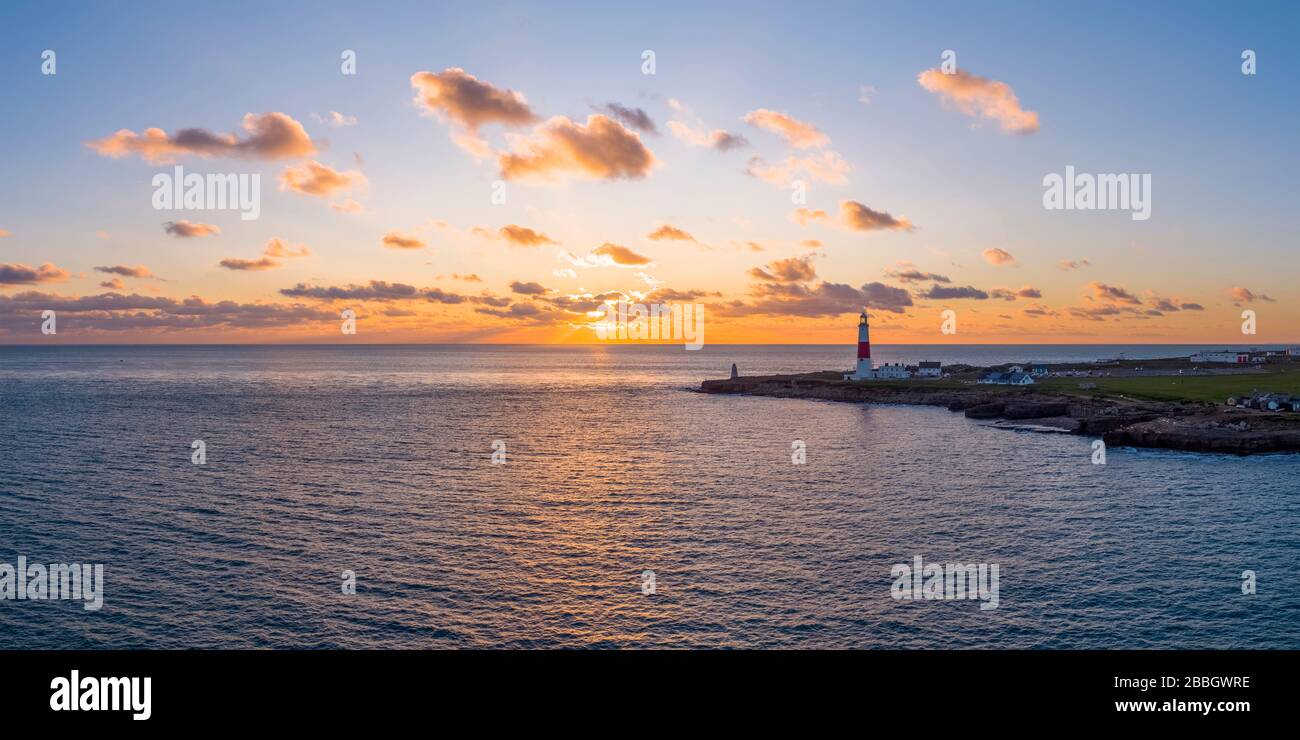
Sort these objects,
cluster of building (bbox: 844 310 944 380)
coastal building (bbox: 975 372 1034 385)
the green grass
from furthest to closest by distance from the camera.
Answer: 1. cluster of building (bbox: 844 310 944 380)
2. coastal building (bbox: 975 372 1034 385)
3. the green grass

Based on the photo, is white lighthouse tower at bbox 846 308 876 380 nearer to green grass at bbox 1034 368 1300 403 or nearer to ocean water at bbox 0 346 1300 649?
green grass at bbox 1034 368 1300 403

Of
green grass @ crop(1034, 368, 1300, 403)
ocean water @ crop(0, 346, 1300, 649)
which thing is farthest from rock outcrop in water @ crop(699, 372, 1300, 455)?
green grass @ crop(1034, 368, 1300, 403)

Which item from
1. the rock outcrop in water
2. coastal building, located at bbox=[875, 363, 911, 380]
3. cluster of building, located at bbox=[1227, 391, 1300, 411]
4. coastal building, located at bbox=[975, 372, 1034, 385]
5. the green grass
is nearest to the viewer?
the rock outcrop in water

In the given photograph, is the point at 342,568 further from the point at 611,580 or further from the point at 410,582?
the point at 611,580

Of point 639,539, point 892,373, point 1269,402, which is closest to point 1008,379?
point 892,373

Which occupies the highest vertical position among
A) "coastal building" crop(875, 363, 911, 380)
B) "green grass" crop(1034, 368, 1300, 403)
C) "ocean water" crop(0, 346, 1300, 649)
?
"coastal building" crop(875, 363, 911, 380)

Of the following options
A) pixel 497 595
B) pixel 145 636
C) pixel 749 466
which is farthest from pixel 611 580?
pixel 749 466
